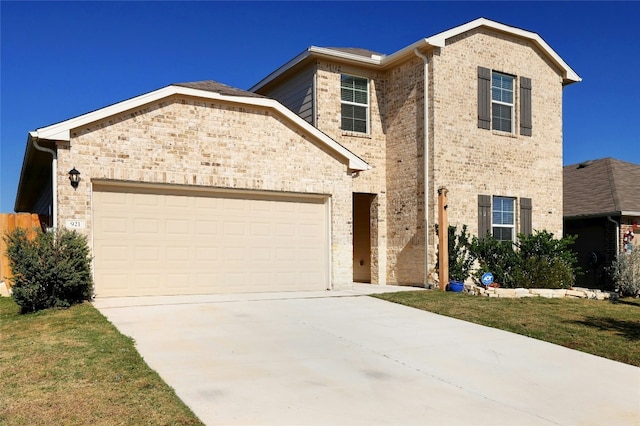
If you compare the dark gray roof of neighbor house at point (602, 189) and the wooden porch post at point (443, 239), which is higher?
the dark gray roof of neighbor house at point (602, 189)

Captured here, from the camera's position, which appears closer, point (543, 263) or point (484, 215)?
point (543, 263)

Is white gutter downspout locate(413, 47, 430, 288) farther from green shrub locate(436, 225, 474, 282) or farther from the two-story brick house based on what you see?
green shrub locate(436, 225, 474, 282)

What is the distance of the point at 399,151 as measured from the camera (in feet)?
55.1

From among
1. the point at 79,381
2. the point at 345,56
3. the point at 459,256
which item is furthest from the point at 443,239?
the point at 79,381

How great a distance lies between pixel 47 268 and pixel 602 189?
18.3m

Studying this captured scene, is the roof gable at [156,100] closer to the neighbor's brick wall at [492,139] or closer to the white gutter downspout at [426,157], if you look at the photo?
the white gutter downspout at [426,157]

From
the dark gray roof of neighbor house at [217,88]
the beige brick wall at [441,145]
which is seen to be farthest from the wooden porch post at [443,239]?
the dark gray roof of neighbor house at [217,88]

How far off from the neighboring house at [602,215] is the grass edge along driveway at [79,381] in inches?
615

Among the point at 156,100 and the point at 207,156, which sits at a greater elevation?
the point at 156,100

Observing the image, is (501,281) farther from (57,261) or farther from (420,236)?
(57,261)

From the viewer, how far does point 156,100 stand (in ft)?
38.9

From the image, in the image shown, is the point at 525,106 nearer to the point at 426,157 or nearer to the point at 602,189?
the point at 426,157

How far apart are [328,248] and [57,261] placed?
6.54 m

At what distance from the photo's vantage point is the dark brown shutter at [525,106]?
1748 cm
